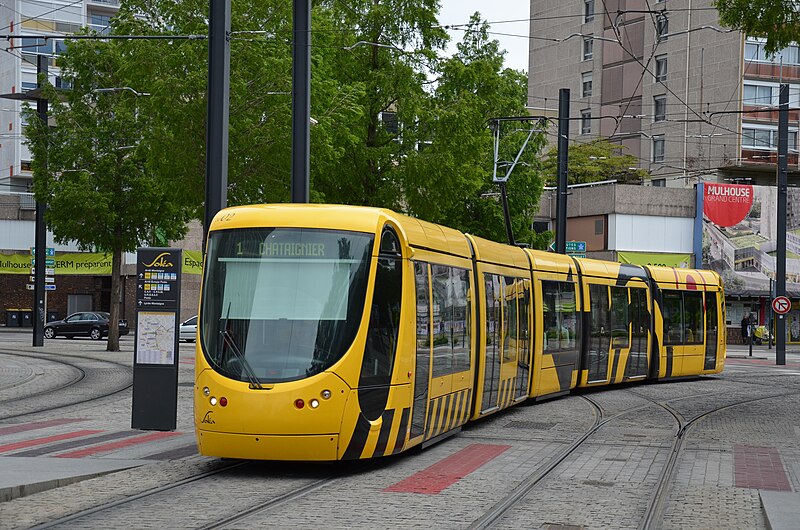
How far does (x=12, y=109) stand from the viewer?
231ft

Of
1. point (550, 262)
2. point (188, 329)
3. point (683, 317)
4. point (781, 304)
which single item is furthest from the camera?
point (188, 329)

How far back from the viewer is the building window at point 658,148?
62950mm

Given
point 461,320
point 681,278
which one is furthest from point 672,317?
point 461,320

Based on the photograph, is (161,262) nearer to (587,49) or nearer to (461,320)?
(461,320)

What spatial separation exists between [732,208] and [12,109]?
39752 mm

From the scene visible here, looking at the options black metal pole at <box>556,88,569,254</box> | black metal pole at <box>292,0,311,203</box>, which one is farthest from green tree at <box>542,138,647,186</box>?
black metal pole at <box>292,0,311,203</box>

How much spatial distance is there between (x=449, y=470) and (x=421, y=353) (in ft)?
4.74

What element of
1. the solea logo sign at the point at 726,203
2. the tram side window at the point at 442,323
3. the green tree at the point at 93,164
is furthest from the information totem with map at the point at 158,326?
the solea logo sign at the point at 726,203

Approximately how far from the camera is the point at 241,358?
11961mm

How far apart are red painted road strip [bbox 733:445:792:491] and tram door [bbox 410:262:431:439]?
11.0ft

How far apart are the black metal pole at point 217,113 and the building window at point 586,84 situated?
53515mm

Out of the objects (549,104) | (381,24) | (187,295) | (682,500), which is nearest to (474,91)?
(381,24)

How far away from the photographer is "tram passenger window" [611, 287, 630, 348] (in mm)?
25375

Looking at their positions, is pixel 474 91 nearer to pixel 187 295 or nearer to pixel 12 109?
Answer: pixel 187 295
